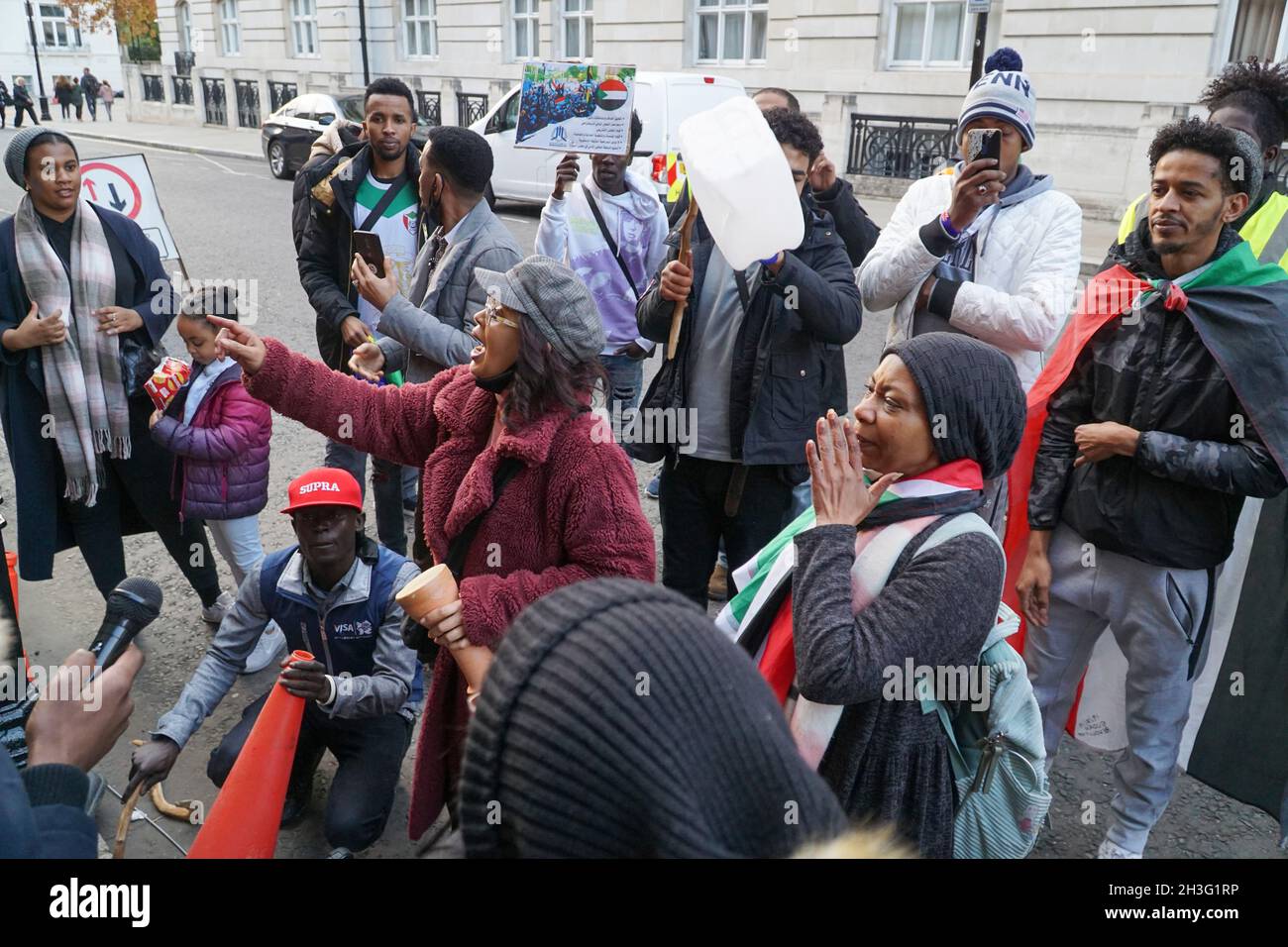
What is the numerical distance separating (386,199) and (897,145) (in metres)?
15.5

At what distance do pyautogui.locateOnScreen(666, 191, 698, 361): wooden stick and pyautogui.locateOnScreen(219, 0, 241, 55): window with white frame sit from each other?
37.7 meters

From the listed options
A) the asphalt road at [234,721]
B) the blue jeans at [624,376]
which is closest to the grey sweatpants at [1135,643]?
the asphalt road at [234,721]

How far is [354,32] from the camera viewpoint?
3014 centimetres

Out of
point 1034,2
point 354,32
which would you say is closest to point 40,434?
point 1034,2

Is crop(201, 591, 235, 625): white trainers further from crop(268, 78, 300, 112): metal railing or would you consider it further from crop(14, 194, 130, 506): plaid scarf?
crop(268, 78, 300, 112): metal railing

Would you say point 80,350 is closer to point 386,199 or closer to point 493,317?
point 386,199

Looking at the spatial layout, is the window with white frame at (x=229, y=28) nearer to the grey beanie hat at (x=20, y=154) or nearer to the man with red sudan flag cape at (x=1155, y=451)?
the grey beanie hat at (x=20, y=154)

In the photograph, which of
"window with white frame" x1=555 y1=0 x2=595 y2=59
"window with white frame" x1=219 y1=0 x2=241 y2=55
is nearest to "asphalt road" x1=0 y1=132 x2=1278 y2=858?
"window with white frame" x1=555 y1=0 x2=595 y2=59

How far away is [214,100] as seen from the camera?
114 feet

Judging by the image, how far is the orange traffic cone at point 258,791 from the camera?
8.90ft

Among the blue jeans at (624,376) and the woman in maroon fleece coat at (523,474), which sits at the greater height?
the woman in maroon fleece coat at (523,474)

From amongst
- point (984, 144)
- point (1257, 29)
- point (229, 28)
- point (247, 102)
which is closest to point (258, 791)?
point (984, 144)

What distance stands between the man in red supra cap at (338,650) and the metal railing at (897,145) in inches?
634

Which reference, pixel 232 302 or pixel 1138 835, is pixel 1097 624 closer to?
pixel 1138 835
